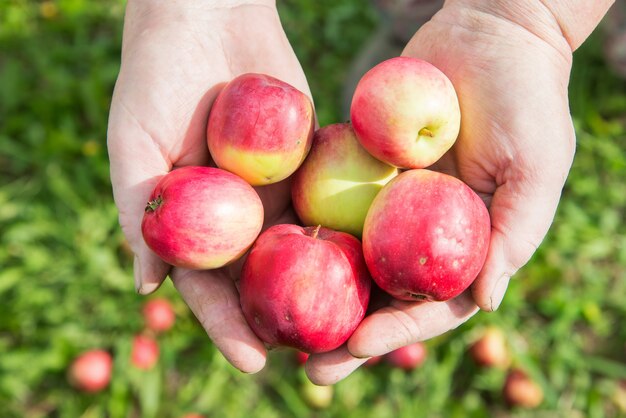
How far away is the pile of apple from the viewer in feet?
7.25

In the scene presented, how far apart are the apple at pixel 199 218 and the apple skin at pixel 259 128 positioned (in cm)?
13

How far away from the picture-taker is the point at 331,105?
4.67 metres

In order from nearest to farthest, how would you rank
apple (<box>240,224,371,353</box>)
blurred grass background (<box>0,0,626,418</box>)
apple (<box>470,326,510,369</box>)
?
apple (<box>240,224,371,353</box>) → blurred grass background (<box>0,0,626,418</box>) → apple (<box>470,326,510,369</box>)

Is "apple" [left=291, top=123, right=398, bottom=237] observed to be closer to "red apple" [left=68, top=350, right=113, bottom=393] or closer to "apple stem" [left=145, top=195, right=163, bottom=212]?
"apple stem" [left=145, top=195, right=163, bottom=212]

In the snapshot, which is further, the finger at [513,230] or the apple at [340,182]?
the apple at [340,182]

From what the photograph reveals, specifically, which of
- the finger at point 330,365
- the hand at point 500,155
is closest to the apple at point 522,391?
the hand at point 500,155

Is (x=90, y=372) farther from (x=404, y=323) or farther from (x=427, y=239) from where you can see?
(x=427, y=239)

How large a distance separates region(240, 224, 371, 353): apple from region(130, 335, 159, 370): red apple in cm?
138

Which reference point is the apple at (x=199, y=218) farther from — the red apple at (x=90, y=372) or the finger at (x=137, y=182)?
the red apple at (x=90, y=372)

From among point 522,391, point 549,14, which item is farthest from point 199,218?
point 522,391

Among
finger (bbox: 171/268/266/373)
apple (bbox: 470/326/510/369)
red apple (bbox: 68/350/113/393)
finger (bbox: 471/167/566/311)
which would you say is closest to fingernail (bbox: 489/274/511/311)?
finger (bbox: 471/167/566/311)

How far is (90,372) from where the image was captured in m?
3.43

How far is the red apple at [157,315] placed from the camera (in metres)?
3.59

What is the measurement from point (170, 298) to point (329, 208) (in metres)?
1.59
